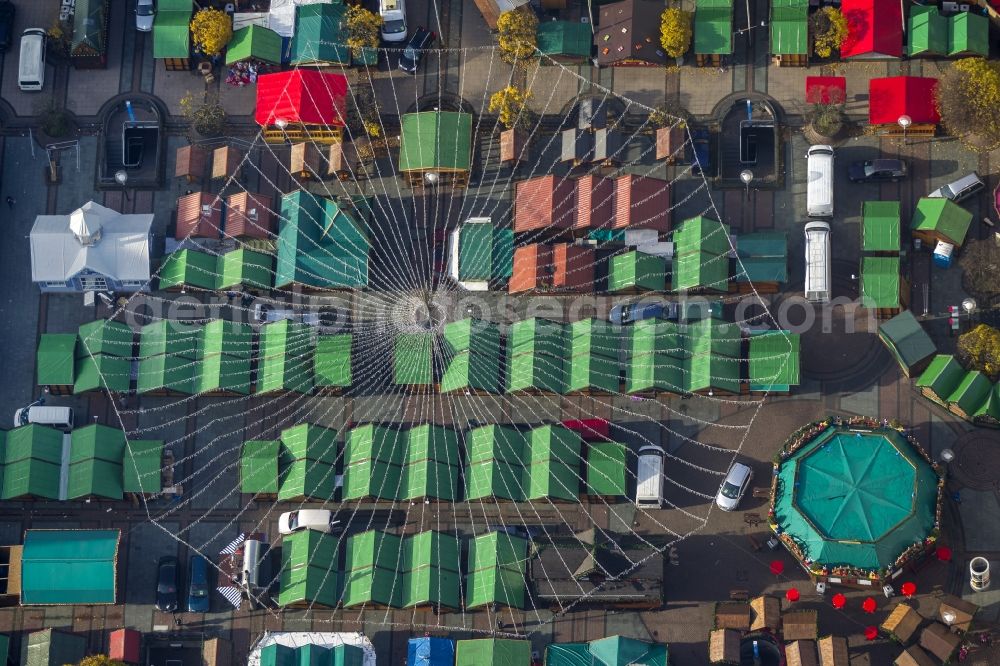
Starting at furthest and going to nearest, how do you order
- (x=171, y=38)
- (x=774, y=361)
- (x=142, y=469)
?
(x=171, y=38)
(x=142, y=469)
(x=774, y=361)

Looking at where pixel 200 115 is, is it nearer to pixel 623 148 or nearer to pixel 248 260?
pixel 248 260

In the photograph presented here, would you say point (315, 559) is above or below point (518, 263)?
below

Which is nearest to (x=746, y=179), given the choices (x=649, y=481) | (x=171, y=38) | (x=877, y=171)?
(x=877, y=171)

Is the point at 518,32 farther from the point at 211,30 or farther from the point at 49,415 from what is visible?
the point at 49,415

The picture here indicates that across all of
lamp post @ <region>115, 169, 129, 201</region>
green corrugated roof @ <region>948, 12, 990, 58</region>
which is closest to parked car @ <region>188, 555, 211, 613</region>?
lamp post @ <region>115, 169, 129, 201</region>

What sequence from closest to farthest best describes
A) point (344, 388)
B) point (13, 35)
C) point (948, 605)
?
point (948, 605), point (344, 388), point (13, 35)

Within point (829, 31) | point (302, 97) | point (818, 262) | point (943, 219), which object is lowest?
point (818, 262)

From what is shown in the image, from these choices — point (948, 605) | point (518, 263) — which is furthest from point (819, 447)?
point (518, 263)

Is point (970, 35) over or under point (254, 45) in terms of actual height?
over
